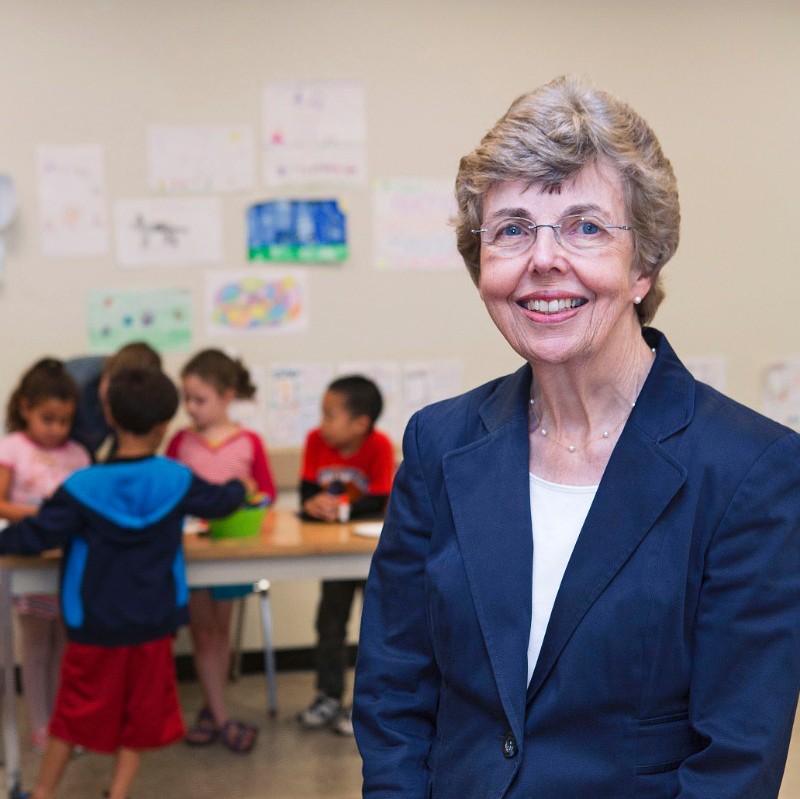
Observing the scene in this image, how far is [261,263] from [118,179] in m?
0.62

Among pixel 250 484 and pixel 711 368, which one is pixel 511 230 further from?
pixel 711 368

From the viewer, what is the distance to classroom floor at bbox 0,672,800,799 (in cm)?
323

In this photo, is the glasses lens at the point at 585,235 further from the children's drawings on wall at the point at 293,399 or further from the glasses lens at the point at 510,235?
the children's drawings on wall at the point at 293,399

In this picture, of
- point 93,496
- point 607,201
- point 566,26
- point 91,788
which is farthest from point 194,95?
point 607,201

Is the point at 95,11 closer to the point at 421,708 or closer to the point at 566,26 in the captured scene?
the point at 566,26

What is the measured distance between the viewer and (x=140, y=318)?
4094 mm

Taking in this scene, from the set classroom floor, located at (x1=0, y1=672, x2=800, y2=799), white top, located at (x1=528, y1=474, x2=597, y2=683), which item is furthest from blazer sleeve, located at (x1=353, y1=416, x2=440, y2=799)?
classroom floor, located at (x1=0, y1=672, x2=800, y2=799)

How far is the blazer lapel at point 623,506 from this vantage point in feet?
3.95

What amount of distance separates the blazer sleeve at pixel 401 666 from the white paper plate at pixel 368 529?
71.0 inches

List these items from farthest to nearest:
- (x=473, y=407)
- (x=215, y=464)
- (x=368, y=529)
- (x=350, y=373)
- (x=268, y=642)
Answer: (x=350, y=373)
(x=268, y=642)
(x=215, y=464)
(x=368, y=529)
(x=473, y=407)

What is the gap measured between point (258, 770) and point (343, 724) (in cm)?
39

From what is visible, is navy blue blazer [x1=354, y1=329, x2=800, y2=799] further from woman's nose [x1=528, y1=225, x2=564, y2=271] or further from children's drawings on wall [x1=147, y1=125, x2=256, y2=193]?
children's drawings on wall [x1=147, y1=125, x2=256, y2=193]

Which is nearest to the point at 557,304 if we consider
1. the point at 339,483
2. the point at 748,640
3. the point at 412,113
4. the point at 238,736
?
the point at 748,640

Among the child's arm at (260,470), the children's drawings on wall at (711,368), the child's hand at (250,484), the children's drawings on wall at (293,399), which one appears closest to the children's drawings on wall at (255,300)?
the children's drawings on wall at (293,399)
